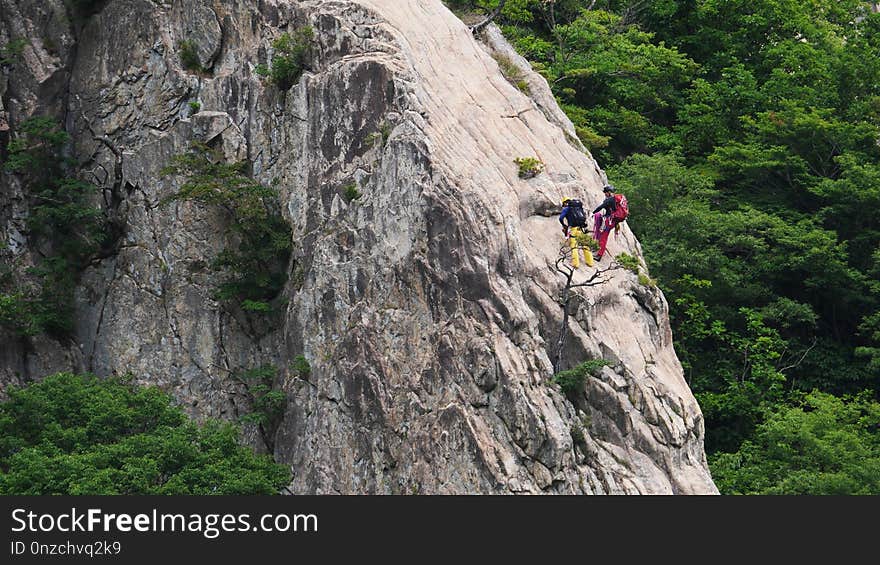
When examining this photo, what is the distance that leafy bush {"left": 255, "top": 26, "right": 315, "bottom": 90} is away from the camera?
32906 mm

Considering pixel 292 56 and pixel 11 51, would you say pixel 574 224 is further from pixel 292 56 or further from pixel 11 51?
pixel 11 51

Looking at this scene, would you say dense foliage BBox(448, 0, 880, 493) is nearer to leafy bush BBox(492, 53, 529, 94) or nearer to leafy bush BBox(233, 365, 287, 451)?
leafy bush BBox(492, 53, 529, 94)

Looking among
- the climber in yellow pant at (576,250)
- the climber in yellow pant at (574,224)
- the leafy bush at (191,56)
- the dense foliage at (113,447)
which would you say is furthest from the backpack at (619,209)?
the leafy bush at (191,56)

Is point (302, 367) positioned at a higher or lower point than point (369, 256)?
lower

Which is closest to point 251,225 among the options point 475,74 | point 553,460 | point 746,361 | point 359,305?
point 359,305

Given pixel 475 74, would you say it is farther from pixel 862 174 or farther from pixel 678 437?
pixel 862 174

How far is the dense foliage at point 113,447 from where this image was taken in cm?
2661

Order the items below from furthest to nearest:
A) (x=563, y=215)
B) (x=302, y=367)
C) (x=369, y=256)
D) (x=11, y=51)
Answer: (x=11, y=51)
(x=302, y=367)
(x=369, y=256)
(x=563, y=215)

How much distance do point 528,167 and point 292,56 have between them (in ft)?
19.8

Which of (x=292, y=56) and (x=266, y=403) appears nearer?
(x=266, y=403)

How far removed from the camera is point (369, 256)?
99.9 ft

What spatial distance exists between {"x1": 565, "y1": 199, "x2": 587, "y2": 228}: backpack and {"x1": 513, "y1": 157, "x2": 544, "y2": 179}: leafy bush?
1.42 metres

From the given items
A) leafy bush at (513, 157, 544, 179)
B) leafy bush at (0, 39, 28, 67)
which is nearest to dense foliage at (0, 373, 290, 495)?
leafy bush at (513, 157, 544, 179)

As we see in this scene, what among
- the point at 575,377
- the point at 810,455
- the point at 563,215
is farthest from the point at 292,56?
the point at 810,455
